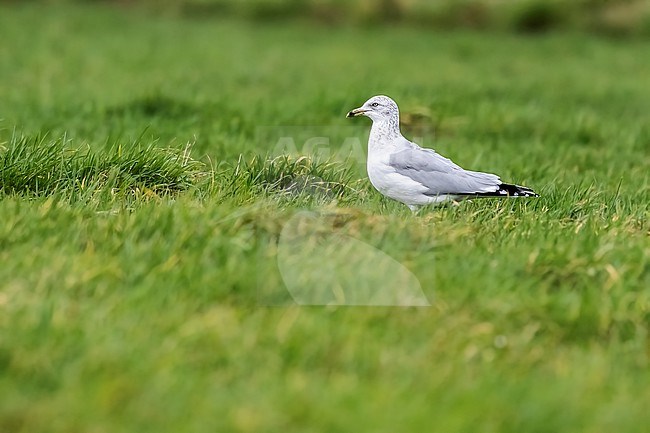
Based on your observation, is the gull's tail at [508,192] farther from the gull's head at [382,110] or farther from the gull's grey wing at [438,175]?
the gull's head at [382,110]

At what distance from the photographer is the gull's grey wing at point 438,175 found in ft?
20.8

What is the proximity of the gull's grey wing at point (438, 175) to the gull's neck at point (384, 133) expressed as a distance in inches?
6.6

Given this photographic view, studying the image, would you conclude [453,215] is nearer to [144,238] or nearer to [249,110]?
[144,238]

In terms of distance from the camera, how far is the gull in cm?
634

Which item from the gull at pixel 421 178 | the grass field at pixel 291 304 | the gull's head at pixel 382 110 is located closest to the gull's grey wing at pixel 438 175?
the gull at pixel 421 178

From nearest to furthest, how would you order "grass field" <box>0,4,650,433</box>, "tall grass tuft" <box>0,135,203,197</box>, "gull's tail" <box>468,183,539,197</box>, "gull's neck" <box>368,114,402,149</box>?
"grass field" <box>0,4,650,433</box>, "gull's tail" <box>468,183,539,197</box>, "tall grass tuft" <box>0,135,203,197</box>, "gull's neck" <box>368,114,402,149</box>

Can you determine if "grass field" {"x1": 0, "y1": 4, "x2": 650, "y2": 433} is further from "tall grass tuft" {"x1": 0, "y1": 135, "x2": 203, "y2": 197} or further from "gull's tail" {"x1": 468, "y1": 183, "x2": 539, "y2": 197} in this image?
"gull's tail" {"x1": 468, "y1": 183, "x2": 539, "y2": 197}

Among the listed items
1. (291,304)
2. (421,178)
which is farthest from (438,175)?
(291,304)

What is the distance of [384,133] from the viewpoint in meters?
6.68

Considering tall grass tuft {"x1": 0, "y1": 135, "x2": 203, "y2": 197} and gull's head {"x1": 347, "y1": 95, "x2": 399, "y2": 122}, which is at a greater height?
gull's head {"x1": 347, "y1": 95, "x2": 399, "y2": 122}

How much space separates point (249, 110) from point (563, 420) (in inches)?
318

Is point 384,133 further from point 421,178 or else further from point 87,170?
point 87,170

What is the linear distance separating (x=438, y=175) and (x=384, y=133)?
525 mm

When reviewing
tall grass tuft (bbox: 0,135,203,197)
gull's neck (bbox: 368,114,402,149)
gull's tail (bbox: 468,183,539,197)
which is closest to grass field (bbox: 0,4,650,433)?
tall grass tuft (bbox: 0,135,203,197)
